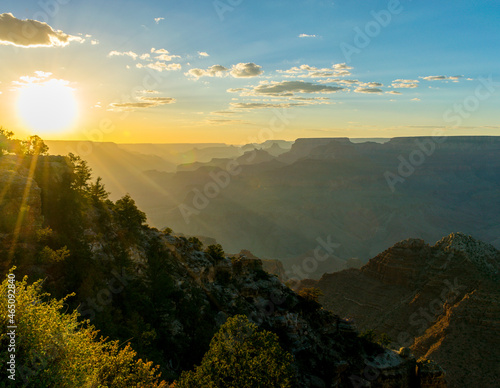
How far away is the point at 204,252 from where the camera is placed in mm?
38969

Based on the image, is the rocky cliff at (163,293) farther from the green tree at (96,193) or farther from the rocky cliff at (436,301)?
the rocky cliff at (436,301)

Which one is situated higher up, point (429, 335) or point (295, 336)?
point (295, 336)

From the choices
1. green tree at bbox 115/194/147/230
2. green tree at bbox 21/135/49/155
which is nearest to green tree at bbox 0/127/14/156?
green tree at bbox 21/135/49/155

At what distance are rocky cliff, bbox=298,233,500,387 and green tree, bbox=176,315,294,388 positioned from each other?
1922 inches


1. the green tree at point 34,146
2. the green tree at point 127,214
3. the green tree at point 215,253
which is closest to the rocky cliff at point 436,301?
the green tree at point 215,253

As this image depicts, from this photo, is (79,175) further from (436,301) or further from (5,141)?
(436,301)

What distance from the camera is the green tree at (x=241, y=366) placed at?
524 inches

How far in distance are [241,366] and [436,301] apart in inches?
2799

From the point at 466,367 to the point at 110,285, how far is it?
56.2 metres

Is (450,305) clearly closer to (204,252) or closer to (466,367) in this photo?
(466,367)

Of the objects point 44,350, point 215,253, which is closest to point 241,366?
point 44,350

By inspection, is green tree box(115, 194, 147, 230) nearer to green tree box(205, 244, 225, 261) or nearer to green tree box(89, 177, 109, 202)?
green tree box(89, 177, 109, 202)

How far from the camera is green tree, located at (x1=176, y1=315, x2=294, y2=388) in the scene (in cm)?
1331

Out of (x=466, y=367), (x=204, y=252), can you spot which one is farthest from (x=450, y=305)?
(x=204, y=252)
